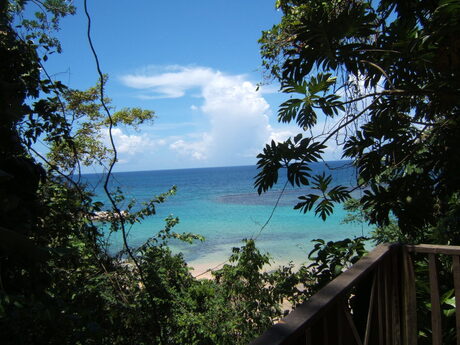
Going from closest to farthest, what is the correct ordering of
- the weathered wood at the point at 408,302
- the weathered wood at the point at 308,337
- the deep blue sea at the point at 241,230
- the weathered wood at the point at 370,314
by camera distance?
1. the weathered wood at the point at 308,337
2. the weathered wood at the point at 370,314
3. the weathered wood at the point at 408,302
4. the deep blue sea at the point at 241,230

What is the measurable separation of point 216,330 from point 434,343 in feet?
7.94

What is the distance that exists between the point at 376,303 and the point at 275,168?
897mm

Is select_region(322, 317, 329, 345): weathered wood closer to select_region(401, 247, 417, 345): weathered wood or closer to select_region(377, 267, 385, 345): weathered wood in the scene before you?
select_region(377, 267, 385, 345): weathered wood

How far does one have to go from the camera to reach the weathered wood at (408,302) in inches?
65.0

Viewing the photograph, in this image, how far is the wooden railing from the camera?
1.01 m

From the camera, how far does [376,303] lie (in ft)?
4.91

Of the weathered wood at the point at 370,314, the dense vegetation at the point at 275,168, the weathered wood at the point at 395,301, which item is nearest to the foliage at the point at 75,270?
the dense vegetation at the point at 275,168

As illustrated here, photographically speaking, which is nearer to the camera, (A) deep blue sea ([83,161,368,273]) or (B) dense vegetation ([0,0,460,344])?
(B) dense vegetation ([0,0,460,344])

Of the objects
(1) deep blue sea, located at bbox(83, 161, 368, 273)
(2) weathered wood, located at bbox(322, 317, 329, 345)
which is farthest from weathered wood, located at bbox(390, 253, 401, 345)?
(1) deep blue sea, located at bbox(83, 161, 368, 273)

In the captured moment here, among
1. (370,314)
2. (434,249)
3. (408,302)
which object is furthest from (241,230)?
(370,314)

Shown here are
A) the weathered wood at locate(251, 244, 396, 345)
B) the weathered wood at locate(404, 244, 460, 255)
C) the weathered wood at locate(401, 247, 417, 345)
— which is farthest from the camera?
the weathered wood at locate(401, 247, 417, 345)

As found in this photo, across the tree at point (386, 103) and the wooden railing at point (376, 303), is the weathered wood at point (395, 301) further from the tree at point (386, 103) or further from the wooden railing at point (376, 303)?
the tree at point (386, 103)

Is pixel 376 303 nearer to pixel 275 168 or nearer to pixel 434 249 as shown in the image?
pixel 434 249

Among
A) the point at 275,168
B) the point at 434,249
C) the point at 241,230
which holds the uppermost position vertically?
the point at 275,168
